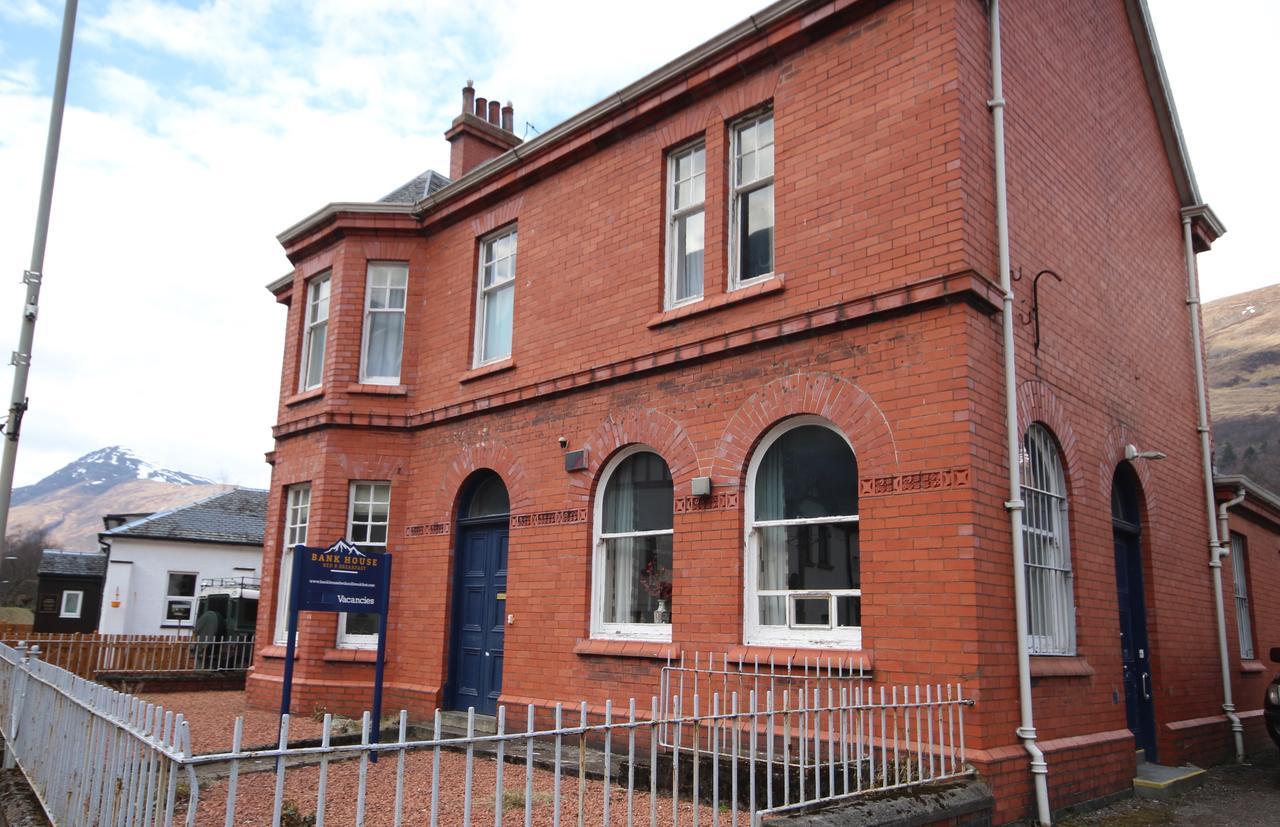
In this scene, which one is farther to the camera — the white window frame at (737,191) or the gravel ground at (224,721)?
the gravel ground at (224,721)

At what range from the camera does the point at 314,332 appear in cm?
1575

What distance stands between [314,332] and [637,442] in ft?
24.0

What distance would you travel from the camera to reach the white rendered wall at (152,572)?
32844mm

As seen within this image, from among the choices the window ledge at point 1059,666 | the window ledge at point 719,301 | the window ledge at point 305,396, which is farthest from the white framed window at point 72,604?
the window ledge at point 1059,666

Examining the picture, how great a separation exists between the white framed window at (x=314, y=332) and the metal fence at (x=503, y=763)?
21.2ft

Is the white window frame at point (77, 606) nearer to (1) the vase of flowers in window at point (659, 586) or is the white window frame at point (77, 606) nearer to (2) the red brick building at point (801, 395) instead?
(2) the red brick building at point (801, 395)

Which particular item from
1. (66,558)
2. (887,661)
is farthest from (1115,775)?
(66,558)

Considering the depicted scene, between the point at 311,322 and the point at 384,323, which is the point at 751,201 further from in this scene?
the point at 311,322

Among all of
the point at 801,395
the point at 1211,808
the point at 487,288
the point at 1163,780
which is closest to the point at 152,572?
the point at 487,288

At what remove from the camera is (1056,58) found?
11.0 metres

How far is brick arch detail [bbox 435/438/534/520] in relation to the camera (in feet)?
39.9

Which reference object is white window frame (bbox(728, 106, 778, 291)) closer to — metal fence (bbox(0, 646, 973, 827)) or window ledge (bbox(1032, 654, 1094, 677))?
metal fence (bbox(0, 646, 973, 827))

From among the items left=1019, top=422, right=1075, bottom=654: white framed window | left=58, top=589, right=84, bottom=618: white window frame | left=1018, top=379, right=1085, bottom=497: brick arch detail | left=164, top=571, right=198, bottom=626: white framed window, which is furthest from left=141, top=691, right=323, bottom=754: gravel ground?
left=58, top=589, right=84, bottom=618: white window frame

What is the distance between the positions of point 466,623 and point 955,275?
25.6ft
